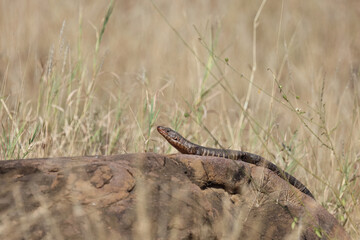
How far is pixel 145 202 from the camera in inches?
133

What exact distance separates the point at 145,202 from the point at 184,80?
5343 millimetres

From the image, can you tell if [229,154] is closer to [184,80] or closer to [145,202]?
[145,202]

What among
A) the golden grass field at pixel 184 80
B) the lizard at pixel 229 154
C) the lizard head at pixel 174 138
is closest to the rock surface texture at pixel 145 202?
the lizard at pixel 229 154

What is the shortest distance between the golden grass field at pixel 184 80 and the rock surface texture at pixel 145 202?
1297 millimetres

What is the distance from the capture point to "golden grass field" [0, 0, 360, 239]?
18.7 ft

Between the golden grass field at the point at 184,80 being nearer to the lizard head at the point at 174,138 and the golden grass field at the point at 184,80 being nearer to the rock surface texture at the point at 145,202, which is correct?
the lizard head at the point at 174,138

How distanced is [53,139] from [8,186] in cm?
231

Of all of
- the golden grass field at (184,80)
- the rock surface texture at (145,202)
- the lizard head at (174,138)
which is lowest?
the golden grass field at (184,80)

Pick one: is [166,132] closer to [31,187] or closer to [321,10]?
[31,187]

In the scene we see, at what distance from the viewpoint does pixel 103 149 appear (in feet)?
19.8

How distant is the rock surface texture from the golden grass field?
130 centimetres

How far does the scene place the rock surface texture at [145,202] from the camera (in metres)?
3.18

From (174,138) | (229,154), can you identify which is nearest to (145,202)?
(229,154)

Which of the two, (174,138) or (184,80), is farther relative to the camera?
(184,80)
